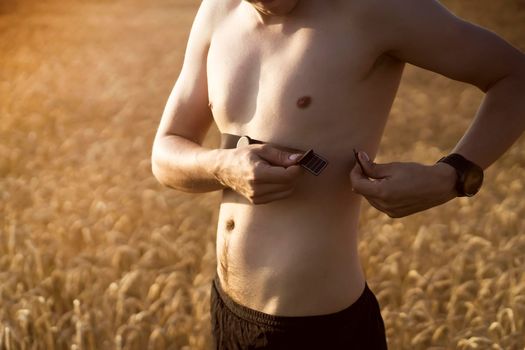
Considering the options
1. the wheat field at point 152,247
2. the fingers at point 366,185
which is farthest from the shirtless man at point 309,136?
the wheat field at point 152,247

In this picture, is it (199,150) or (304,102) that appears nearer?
(304,102)

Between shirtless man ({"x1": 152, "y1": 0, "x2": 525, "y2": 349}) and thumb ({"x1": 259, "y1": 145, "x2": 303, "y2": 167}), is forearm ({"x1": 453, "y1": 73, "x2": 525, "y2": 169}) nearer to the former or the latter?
shirtless man ({"x1": 152, "y1": 0, "x2": 525, "y2": 349})

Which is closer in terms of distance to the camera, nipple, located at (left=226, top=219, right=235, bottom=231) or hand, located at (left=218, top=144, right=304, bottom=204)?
hand, located at (left=218, top=144, right=304, bottom=204)

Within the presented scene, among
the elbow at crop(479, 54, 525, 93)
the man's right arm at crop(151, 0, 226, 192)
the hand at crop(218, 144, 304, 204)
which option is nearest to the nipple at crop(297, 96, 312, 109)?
the hand at crop(218, 144, 304, 204)

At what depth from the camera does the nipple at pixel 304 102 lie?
4.79 ft

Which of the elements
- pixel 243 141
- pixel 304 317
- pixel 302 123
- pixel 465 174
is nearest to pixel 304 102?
pixel 302 123

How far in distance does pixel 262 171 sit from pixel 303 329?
39cm

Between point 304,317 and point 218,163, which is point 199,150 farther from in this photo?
point 304,317

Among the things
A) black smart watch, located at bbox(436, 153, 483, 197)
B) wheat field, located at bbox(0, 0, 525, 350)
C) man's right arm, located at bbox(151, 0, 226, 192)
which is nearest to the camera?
black smart watch, located at bbox(436, 153, 483, 197)

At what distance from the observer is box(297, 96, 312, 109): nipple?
4.79 ft

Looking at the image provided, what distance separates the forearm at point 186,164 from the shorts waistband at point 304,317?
0.28 meters

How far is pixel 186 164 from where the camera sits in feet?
5.19

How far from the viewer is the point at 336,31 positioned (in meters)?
1.42

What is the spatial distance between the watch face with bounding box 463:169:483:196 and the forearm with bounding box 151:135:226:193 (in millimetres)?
509
